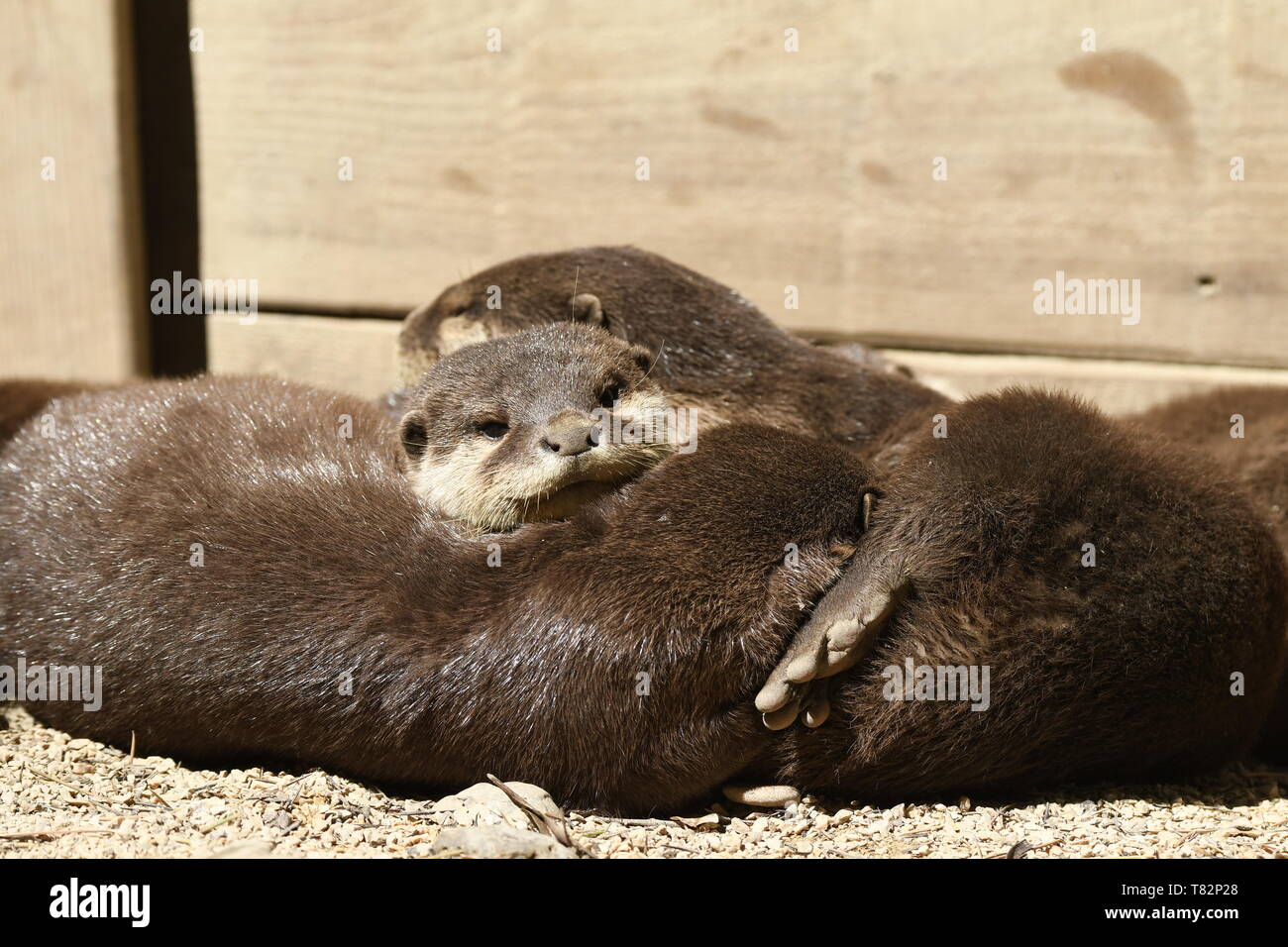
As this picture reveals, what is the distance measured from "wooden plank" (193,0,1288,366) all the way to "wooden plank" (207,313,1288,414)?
0.18 ft

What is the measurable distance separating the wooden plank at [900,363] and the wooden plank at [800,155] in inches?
2.1

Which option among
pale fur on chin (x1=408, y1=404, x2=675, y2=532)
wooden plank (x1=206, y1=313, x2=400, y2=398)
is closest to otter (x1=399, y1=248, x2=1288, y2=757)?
pale fur on chin (x1=408, y1=404, x2=675, y2=532)

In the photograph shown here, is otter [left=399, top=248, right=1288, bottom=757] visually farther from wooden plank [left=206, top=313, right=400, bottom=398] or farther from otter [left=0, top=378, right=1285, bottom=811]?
wooden plank [left=206, top=313, right=400, bottom=398]

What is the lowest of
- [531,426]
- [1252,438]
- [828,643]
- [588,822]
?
[588,822]

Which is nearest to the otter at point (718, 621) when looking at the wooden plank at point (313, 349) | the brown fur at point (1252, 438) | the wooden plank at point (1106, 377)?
the brown fur at point (1252, 438)

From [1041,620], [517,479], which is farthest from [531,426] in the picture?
[1041,620]

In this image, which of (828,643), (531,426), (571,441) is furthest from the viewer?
(531,426)

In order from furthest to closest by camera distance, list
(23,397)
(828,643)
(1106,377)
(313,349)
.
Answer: (313,349) < (1106,377) < (23,397) < (828,643)

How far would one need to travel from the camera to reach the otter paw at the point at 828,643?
254 centimetres

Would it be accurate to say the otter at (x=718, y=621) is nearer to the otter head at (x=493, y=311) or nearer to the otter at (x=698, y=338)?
the otter at (x=698, y=338)

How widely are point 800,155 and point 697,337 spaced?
832 millimetres

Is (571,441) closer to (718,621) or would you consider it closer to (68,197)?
(718,621)

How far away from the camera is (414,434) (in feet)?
10.6

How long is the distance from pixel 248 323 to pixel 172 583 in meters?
2.20
